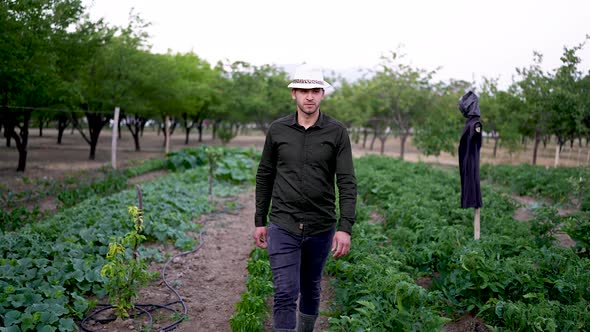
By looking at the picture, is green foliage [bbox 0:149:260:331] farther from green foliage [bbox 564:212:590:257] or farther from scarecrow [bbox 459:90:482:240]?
green foliage [bbox 564:212:590:257]

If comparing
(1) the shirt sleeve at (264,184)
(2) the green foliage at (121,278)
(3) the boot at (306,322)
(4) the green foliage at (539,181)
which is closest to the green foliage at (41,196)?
(2) the green foliage at (121,278)

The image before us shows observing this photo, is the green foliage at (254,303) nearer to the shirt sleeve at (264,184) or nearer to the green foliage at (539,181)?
the shirt sleeve at (264,184)

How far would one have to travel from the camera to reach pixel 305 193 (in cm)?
316

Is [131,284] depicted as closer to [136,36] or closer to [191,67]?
[136,36]

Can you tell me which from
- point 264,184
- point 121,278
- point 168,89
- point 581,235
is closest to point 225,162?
point 168,89

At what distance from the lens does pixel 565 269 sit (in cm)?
421

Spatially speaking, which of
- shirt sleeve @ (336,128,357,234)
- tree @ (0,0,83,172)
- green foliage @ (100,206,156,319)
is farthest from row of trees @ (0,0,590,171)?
shirt sleeve @ (336,128,357,234)

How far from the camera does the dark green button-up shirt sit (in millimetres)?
3160

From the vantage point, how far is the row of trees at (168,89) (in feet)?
39.6

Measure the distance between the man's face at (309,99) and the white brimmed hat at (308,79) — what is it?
58 millimetres

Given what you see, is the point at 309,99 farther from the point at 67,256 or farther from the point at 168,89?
the point at 168,89

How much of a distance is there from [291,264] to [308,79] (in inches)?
48.4

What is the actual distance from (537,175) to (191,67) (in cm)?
2070

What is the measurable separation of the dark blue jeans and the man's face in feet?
2.68
